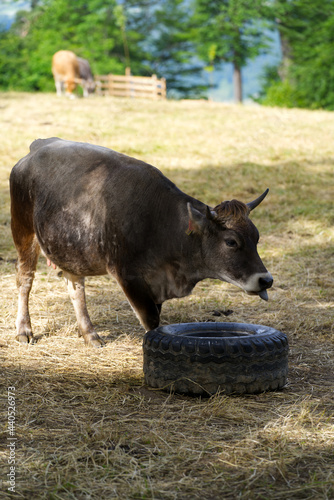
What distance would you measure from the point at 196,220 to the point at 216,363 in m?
1.03

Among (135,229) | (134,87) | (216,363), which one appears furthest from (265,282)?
(134,87)

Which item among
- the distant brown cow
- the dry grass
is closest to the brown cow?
the dry grass

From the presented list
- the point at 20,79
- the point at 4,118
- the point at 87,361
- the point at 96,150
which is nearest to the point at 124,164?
the point at 96,150

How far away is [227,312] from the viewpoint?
6.38 metres

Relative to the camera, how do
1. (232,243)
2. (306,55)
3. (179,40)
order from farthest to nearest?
(179,40)
(306,55)
(232,243)

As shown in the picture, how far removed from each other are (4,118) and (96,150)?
1410 cm

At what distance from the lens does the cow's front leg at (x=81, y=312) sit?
534 centimetres

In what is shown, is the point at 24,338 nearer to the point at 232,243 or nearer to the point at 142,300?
the point at 142,300

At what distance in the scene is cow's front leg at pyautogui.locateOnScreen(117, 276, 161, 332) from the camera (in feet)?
14.8

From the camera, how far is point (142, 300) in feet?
14.9

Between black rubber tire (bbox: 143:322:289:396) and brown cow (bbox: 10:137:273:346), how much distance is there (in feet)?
1.26

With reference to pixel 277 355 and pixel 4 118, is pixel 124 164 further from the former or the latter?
pixel 4 118

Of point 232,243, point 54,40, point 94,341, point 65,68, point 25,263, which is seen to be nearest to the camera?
point 232,243

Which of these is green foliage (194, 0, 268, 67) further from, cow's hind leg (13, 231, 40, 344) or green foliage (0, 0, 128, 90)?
cow's hind leg (13, 231, 40, 344)
